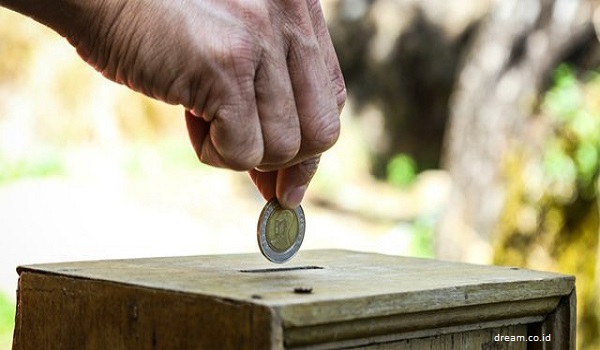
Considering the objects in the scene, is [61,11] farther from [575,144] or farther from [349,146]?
[349,146]

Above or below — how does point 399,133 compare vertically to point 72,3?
above

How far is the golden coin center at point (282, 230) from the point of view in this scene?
1.74m

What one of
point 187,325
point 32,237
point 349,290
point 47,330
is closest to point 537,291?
point 349,290

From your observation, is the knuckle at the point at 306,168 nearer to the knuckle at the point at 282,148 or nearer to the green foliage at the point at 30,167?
the knuckle at the point at 282,148

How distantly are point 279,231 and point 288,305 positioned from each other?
0.48 m

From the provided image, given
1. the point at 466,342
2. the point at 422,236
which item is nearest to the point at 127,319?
the point at 466,342

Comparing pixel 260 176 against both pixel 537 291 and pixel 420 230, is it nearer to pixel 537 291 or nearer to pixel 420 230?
pixel 537 291

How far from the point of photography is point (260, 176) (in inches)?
69.7

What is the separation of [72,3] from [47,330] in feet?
1.66

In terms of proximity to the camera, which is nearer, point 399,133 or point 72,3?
point 72,3

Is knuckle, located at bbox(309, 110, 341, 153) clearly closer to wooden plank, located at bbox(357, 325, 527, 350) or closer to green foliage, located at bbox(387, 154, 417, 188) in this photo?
wooden plank, located at bbox(357, 325, 527, 350)

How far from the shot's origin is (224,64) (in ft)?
4.68

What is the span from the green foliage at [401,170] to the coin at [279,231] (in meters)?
8.80

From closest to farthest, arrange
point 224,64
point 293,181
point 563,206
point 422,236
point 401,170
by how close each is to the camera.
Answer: point 224,64, point 293,181, point 563,206, point 422,236, point 401,170
